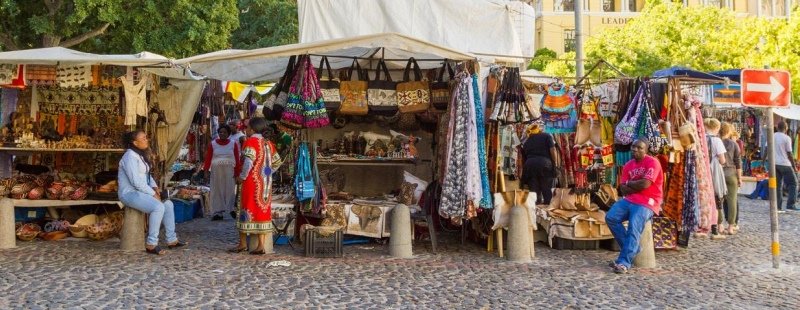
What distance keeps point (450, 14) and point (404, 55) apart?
2581 millimetres

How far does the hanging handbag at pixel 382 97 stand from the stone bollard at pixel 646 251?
3.68m

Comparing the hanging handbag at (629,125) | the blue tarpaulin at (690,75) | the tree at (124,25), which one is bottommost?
the hanging handbag at (629,125)

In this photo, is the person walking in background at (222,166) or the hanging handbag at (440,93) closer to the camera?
the hanging handbag at (440,93)

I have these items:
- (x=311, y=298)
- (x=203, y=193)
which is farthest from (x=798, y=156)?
(x=311, y=298)

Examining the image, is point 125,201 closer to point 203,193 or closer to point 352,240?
point 352,240

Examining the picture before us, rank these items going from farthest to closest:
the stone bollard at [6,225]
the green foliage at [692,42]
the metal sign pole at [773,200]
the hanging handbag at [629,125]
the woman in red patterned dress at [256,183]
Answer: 1. the green foliage at [692,42]
2. the hanging handbag at [629,125]
3. the stone bollard at [6,225]
4. the woman in red patterned dress at [256,183]
5. the metal sign pole at [773,200]

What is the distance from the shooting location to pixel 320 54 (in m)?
9.73

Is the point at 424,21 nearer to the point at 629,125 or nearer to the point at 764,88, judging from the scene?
the point at 629,125

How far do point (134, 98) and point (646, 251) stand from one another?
702 cm

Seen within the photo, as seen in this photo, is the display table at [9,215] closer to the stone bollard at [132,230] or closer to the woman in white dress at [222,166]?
the stone bollard at [132,230]

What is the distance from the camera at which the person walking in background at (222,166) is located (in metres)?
12.2

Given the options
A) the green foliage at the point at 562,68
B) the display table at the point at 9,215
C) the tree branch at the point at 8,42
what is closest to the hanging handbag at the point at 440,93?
the display table at the point at 9,215

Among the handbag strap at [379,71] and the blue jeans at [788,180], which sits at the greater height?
the handbag strap at [379,71]

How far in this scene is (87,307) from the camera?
6.25 meters
